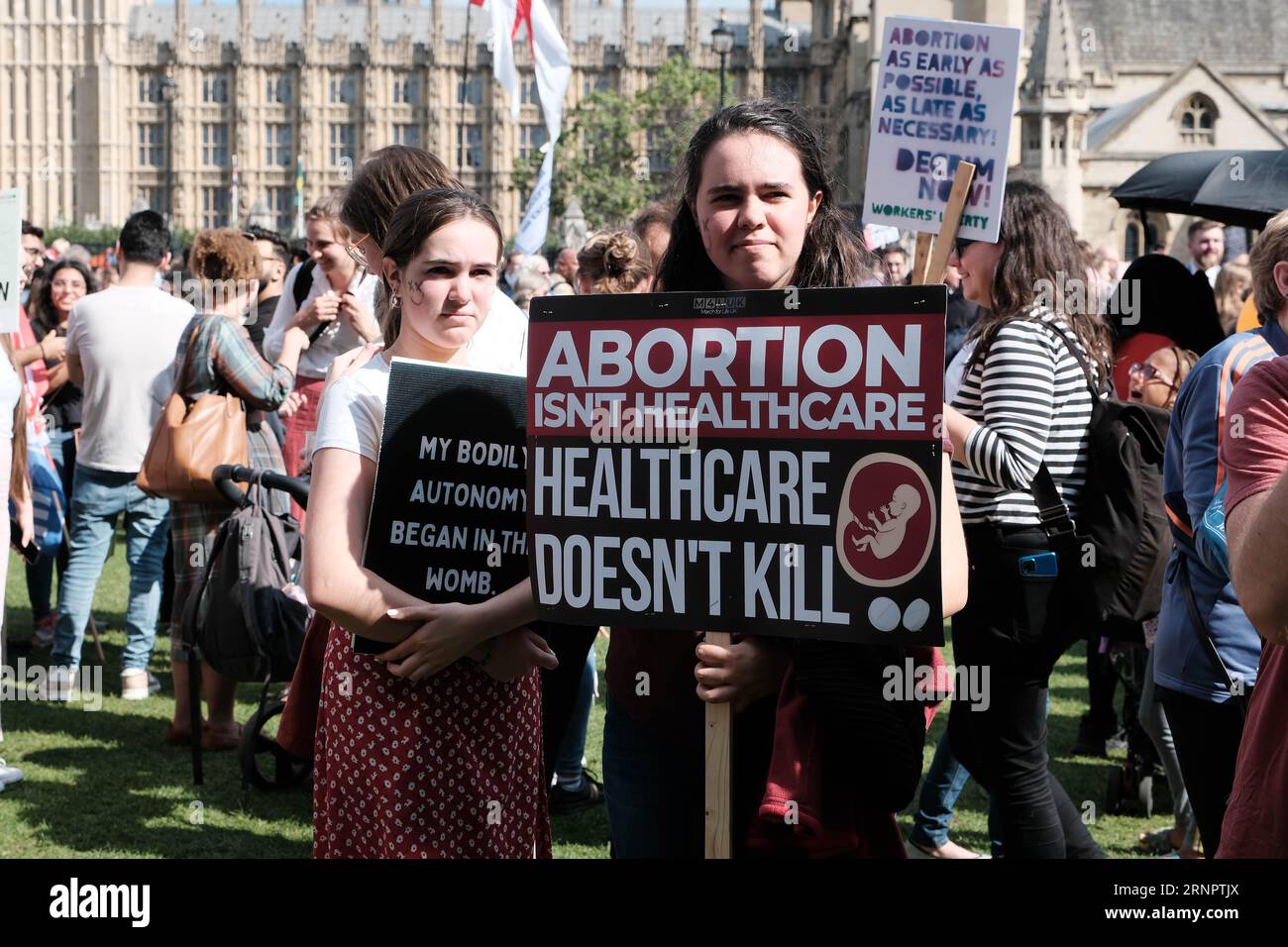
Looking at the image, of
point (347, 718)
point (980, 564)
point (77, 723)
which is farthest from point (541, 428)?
point (77, 723)

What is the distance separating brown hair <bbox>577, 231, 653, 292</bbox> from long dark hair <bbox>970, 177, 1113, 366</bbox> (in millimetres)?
1698

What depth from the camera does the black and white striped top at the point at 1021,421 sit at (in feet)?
11.1

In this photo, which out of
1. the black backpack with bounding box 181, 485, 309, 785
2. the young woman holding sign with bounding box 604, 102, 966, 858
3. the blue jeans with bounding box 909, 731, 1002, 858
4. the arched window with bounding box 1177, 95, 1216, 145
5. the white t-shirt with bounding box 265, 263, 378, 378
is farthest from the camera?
the arched window with bounding box 1177, 95, 1216, 145

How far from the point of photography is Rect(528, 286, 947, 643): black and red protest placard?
2.05 meters

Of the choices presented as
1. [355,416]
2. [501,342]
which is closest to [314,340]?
[501,342]

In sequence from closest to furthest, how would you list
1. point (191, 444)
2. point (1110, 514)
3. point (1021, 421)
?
1. point (1021, 421)
2. point (1110, 514)
3. point (191, 444)

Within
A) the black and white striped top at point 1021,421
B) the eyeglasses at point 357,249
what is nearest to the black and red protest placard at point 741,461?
the eyeglasses at point 357,249

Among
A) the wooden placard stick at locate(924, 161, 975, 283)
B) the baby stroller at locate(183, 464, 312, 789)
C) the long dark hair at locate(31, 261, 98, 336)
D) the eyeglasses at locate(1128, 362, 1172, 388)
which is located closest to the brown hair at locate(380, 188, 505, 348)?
A: the wooden placard stick at locate(924, 161, 975, 283)

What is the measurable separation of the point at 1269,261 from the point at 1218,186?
124 inches

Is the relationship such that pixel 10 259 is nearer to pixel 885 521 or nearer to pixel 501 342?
pixel 501 342

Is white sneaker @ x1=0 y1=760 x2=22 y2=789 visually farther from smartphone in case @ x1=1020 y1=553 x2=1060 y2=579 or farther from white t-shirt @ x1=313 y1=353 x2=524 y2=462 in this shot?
smartphone in case @ x1=1020 y1=553 x2=1060 y2=579

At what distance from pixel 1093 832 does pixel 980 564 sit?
5.81ft

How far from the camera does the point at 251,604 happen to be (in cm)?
476

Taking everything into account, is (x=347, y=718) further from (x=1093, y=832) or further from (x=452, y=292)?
(x=1093, y=832)
